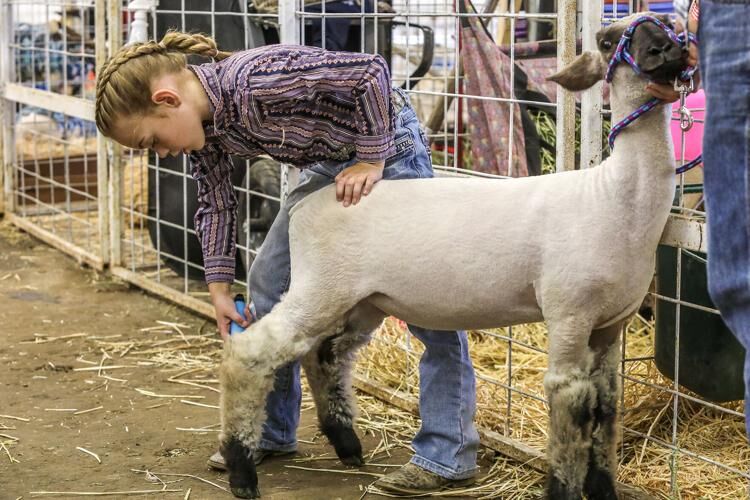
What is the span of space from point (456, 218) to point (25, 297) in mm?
3714

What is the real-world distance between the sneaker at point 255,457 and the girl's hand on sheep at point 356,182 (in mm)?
906

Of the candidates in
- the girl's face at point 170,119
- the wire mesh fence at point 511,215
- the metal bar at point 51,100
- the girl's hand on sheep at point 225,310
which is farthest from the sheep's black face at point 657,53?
the metal bar at point 51,100

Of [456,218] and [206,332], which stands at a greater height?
[456,218]

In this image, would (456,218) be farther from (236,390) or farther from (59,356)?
(59,356)

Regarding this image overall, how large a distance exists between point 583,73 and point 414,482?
4.45 ft

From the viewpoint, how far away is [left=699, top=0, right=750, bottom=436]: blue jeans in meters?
1.87

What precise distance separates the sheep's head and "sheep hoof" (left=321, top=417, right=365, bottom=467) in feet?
4.45

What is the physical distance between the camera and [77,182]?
8.83 m

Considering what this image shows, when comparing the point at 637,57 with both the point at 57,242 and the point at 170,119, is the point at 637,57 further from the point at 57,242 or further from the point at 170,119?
the point at 57,242

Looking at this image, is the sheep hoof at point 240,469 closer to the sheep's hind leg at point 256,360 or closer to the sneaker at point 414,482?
the sheep's hind leg at point 256,360

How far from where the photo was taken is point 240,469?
3258 mm

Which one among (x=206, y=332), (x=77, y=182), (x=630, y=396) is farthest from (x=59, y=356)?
(x=77, y=182)

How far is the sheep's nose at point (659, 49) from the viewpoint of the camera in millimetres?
2549

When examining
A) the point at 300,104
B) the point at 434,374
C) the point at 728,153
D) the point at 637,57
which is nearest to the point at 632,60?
the point at 637,57
